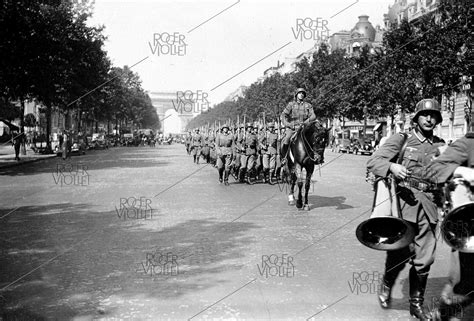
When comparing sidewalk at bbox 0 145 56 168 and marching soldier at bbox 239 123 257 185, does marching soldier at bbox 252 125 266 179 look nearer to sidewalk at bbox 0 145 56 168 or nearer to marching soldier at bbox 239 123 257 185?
marching soldier at bbox 239 123 257 185

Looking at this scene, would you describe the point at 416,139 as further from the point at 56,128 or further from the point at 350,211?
the point at 56,128

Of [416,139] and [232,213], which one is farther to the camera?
[232,213]

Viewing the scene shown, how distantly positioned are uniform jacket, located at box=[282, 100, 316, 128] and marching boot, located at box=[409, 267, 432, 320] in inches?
305

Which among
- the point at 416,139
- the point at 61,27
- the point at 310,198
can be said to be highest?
the point at 61,27

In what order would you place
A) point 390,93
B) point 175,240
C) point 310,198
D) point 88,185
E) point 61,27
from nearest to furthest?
point 175,240, point 310,198, point 88,185, point 61,27, point 390,93

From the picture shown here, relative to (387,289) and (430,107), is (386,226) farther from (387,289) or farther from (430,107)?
(430,107)

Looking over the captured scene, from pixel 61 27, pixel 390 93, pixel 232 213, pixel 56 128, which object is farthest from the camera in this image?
pixel 56 128

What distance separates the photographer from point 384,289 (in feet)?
16.6

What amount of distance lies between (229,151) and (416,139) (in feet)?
43.0

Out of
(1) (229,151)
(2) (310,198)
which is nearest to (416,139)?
(2) (310,198)

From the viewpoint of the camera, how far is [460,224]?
4254 millimetres

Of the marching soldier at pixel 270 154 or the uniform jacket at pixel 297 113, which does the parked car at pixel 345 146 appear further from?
the uniform jacket at pixel 297 113

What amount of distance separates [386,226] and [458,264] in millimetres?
683

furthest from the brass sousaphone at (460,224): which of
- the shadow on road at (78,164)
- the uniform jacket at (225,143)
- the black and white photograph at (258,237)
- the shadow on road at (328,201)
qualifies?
the shadow on road at (78,164)
